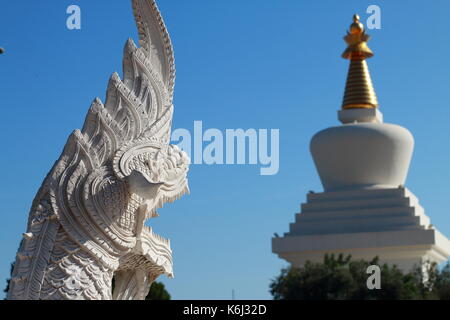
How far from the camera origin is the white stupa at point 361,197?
36656mm

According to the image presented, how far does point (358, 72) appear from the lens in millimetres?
41344

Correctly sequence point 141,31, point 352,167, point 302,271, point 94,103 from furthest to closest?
point 352,167 < point 302,271 < point 141,31 < point 94,103

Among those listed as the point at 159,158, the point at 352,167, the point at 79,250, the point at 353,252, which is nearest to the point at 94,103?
the point at 159,158

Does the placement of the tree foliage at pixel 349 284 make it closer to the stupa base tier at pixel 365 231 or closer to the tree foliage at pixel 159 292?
the stupa base tier at pixel 365 231

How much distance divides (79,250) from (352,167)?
29.5 metres

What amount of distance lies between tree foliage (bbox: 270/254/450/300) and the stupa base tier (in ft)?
13.3

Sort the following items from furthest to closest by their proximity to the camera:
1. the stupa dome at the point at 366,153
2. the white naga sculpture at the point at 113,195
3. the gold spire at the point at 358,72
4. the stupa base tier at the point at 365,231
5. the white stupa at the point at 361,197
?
the gold spire at the point at 358,72, the stupa dome at the point at 366,153, the white stupa at the point at 361,197, the stupa base tier at the point at 365,231, the white naga sculpture at the point at 113,195

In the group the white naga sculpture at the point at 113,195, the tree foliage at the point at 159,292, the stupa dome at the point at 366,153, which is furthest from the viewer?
the tree foliage at the point at 159,292

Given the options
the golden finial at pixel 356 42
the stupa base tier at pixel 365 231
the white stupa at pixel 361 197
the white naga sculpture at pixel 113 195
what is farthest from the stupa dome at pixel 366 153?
the white naga sculpture at pixel 113 195

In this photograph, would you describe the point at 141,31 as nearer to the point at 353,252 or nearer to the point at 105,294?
the point at 105,294

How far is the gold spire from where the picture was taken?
4103 cm

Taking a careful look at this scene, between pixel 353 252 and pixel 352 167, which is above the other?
pixel 352 167

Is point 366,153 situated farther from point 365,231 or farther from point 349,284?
point 349,284

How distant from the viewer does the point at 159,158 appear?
11.5m
